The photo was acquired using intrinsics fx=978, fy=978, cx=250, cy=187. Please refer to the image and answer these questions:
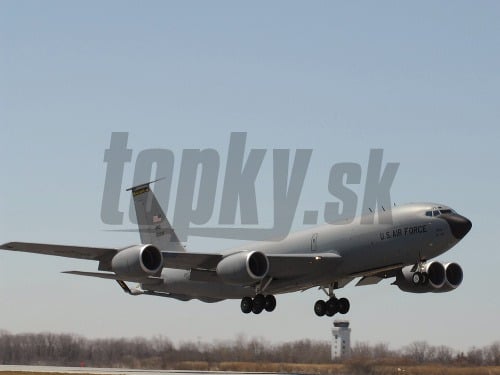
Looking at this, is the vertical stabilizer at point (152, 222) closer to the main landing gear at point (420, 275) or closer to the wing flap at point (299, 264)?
the wing flap at point (299, 264)

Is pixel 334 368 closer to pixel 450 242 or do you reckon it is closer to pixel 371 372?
pixel 371 372

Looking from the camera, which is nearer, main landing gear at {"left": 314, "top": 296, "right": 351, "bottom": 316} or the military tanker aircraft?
the military tanker aircraft

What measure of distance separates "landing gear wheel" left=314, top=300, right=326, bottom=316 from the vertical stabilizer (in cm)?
1172

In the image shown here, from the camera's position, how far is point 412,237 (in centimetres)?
5141

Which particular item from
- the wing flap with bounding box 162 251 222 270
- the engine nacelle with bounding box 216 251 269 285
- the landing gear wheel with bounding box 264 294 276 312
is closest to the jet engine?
the landing gear wheel with bounding box 264 294 276 312

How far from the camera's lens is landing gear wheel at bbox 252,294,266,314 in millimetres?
58312

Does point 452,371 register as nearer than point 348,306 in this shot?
No

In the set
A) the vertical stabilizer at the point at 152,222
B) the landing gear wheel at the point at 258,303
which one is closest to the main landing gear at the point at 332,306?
the landing gear wheel at the point at 258,303

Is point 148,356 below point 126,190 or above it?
below

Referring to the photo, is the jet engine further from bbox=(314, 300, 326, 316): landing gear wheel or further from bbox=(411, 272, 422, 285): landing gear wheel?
bbox=(314, 300, 326, 316): landing gear wheel

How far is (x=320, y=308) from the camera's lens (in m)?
59.9

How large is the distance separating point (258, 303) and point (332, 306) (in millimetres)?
4681

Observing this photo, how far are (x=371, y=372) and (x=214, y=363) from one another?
1292cm

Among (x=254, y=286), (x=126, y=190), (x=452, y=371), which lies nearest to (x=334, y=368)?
(x=452, y=371)
